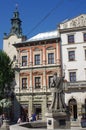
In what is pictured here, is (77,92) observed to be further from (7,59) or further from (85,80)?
(7,59)

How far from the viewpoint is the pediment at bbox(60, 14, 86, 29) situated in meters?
41.1

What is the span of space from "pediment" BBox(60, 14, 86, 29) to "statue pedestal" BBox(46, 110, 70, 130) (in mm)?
25119

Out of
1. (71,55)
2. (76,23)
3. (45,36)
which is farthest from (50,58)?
(76,23)

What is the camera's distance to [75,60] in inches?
1617

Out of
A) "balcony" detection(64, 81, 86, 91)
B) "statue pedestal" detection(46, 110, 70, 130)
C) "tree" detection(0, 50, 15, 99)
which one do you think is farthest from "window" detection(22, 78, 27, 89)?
"statue pedestal" detection(46, 110, 70, 130)

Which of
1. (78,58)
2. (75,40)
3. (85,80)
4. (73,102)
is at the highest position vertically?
(75,40)

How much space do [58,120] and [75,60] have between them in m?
23.8

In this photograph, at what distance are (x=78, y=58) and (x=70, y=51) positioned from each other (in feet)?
5.49

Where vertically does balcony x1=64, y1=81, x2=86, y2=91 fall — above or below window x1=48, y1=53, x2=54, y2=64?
below

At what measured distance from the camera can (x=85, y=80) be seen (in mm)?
39094

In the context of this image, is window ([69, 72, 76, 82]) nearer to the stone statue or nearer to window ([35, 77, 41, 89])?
window ([35, 77, 41, 89])

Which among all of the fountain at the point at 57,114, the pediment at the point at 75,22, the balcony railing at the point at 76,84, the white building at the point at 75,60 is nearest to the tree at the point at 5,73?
the white building at the point at 75,60

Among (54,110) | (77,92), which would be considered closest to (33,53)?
(77,92)

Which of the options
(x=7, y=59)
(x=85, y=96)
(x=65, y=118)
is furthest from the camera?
(x=7, y=59)
